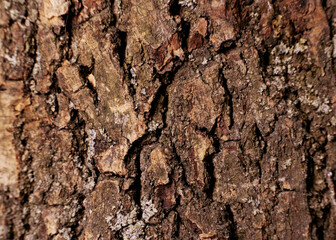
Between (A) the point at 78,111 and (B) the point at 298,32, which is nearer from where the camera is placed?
(B) the point at 298,32

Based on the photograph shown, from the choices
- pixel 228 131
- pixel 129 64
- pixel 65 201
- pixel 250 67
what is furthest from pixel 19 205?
pixel 250 67

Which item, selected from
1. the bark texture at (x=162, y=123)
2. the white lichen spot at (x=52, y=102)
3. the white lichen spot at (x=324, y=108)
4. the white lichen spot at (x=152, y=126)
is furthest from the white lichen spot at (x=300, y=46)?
the white lichen spot at (x=52, y=102)

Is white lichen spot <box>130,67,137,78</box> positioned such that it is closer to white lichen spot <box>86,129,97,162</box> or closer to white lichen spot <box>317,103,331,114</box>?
white lichen spot <box>86,129,97,162</box>

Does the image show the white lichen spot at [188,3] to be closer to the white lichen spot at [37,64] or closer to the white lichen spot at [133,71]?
the white lichen spot at [133,71]

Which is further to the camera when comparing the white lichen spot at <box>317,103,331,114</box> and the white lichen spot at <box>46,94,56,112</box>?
the white lichen spot at <box>46,94,56,112</box>

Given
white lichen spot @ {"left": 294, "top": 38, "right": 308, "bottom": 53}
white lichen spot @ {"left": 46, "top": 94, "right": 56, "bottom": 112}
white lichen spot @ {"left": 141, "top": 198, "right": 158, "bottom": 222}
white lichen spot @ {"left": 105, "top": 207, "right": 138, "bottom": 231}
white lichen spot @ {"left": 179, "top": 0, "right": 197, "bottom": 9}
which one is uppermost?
white lichen spot @ {"left": 179, "top": 0, "right": 197, "bottom": 9}

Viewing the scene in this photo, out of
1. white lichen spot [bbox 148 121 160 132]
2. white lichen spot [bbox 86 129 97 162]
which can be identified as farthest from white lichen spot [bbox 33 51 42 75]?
white lichen spot [bbox 148 121 160 132]

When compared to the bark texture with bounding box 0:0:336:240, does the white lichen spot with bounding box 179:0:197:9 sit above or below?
above

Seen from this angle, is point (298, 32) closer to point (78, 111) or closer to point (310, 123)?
point (310, 123)
